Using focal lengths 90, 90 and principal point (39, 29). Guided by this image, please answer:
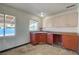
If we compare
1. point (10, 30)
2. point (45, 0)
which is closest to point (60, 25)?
point (10, 30)

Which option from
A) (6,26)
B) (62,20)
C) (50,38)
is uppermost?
(62,20)

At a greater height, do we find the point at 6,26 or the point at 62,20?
the point at 62,20

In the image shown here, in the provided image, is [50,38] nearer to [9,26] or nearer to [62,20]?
[62,20]

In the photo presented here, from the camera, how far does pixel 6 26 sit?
5.65 ft

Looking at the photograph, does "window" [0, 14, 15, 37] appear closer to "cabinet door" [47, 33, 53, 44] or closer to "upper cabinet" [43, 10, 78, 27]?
"upper cabinet" [43, 10, 78, 27]

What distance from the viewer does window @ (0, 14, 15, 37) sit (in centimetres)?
170

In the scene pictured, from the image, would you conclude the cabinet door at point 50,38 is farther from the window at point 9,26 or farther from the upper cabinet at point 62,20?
the window at point 9,26

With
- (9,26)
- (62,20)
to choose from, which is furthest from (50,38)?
(9,26)

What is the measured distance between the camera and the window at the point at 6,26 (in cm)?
170

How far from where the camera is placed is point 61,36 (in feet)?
8.15

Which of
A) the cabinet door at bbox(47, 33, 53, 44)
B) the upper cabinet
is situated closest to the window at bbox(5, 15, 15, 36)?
the upper cabinet

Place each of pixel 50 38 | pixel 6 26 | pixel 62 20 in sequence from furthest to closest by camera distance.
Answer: pixel 50 38, pixel 62 20, pixel 6 26

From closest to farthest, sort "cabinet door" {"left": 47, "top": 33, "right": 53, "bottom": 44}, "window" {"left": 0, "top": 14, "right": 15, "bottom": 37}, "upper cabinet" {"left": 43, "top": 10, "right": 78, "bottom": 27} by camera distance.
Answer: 1. "window" {"left": 0, "top": 14, "right": 15, "bottom": 37}
2. "upper cabinet" {"left": 43, "top": 10, "right": 78, "bottom": 27}
3. "cabinet door" {"left": 47, "top": 33, "right": 53, "bottom": 44}
